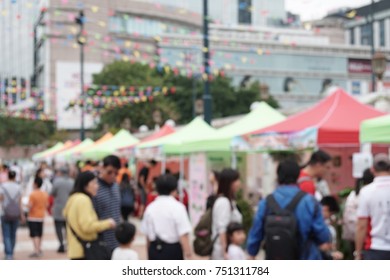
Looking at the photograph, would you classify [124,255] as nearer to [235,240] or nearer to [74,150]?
[235,240]

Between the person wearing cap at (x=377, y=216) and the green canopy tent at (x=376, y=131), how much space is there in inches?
70.6

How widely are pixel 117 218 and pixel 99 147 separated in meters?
18.7

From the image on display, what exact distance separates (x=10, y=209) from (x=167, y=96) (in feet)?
152

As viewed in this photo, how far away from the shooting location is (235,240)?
7.28m

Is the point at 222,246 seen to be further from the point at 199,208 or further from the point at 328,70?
Answer: the point at 328,70

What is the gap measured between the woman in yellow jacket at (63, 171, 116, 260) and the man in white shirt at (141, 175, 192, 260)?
49 cm

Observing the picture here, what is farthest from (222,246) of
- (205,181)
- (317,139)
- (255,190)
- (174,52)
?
(174,52)

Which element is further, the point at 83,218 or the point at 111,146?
the point at 111,146

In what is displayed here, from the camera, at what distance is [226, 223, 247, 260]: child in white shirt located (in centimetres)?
721

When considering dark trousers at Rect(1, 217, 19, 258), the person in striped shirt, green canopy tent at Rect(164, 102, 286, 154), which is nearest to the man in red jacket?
the person in striped shirt

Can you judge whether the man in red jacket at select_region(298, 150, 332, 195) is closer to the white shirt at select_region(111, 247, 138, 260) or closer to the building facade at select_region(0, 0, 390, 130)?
the white shirt at select_region(111, 247, 138, 260)

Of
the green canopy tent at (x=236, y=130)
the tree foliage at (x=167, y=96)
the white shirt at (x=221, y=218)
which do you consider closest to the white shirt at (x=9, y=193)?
the green canopy tent at (x=236, y=130)

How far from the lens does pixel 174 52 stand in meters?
77.8

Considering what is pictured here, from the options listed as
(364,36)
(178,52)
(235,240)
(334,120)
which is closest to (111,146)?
(334,120)
